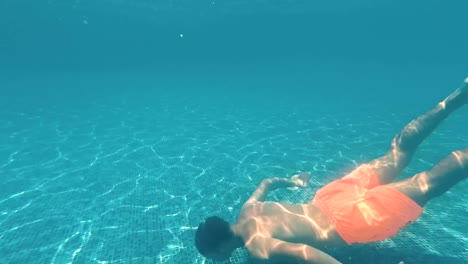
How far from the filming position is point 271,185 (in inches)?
208

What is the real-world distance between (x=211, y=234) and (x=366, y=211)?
2070 millimetres

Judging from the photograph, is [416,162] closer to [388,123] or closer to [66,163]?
[388,123]

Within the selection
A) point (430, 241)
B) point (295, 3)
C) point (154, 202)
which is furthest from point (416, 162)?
point (295, 3)

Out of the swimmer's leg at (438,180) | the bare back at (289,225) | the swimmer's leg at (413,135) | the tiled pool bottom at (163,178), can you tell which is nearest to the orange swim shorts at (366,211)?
the bare back at (289,225)

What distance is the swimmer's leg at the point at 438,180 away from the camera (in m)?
4.40

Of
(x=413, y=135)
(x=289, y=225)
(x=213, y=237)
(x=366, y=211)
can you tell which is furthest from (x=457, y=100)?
(x=213, y=237)

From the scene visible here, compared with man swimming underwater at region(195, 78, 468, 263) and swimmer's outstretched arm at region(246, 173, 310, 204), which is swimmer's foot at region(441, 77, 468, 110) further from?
swimmer's outstretched arm at region(246, 173, 310, 204)

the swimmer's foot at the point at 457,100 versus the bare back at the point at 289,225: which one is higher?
the swimmer's foot at the point at 457,100

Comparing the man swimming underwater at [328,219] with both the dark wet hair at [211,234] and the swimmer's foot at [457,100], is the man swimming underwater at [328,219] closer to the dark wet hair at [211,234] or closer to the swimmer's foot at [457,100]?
the dark wet hair at [211,234]

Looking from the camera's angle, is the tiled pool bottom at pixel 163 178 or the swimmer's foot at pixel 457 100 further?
the tiled pool bottom at pixel 163 178

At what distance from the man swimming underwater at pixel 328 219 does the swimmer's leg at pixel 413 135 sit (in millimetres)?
239

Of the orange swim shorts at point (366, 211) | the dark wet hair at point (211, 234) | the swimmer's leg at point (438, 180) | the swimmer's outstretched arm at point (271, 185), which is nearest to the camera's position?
the dark wet hair at point (211, 234)

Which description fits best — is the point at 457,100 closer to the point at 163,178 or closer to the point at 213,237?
the point at 213,237

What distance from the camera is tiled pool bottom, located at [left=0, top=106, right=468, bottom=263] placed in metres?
5.42
